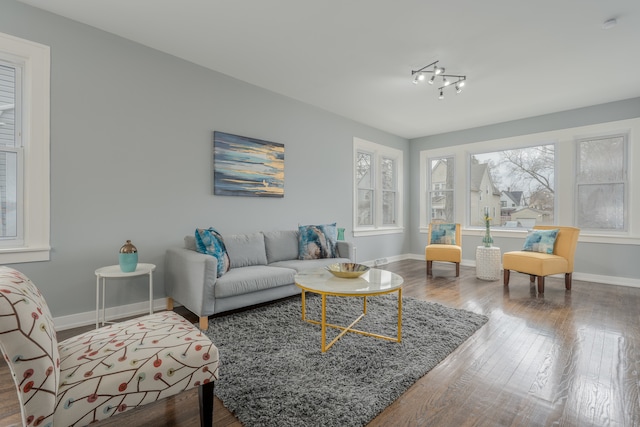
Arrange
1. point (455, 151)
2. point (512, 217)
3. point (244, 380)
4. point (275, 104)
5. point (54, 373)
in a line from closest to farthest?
point (54, 373)
point (244, 380)
point (275, 104)
point (512, 217)
point (455, 151)

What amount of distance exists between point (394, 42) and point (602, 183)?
4.04 m

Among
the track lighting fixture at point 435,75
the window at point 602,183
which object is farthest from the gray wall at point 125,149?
the window at point 602,183

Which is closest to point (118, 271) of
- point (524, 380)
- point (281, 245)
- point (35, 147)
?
point (35, 147)

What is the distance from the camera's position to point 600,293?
3.89 meters

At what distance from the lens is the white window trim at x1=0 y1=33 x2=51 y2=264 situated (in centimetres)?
245

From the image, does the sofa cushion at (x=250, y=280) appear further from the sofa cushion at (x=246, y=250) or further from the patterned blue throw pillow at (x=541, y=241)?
the patterned blue throw pillow at (x=541, y=241)

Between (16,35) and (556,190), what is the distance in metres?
6.75

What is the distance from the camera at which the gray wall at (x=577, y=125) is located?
170 inches

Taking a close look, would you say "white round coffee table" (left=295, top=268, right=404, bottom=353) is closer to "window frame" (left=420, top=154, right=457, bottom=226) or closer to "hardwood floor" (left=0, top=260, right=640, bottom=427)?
"hardwood floor" (left=0, top=260, right=640, bottom=427)

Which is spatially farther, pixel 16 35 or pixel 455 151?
pixel 455 151

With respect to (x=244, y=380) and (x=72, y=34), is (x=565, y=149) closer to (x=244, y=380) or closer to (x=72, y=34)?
(x=244, y=380)

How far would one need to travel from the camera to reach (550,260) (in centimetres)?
386

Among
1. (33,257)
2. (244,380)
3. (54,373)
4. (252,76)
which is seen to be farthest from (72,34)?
(244,380)

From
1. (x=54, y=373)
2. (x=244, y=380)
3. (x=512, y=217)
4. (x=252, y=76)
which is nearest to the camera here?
(x=54, y=373)
